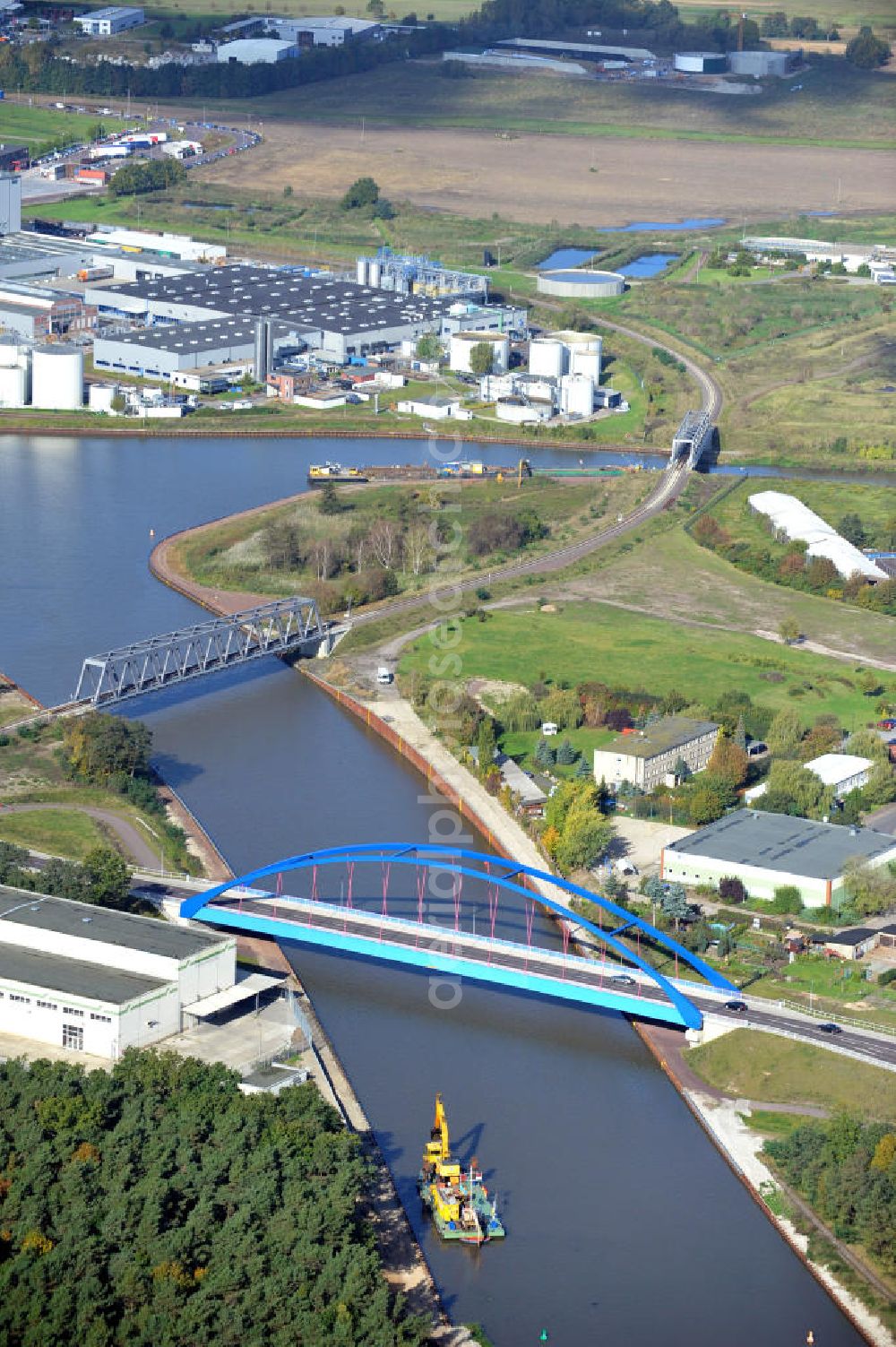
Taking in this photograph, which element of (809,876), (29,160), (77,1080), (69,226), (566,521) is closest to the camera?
(77,1080)

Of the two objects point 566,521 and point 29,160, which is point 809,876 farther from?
point 29,160

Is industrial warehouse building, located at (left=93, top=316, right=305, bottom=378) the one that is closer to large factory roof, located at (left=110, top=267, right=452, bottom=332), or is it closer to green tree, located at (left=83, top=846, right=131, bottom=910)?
large factory roof, located at (left=110, top=267, right=452, bottom=332)

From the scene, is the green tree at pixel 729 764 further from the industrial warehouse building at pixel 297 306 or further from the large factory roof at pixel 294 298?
the large factory roof at pixel 294 298

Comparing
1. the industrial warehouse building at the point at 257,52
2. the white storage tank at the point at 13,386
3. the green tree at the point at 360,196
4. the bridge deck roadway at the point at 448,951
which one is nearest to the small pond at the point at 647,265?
the green tree at the point at 360,196

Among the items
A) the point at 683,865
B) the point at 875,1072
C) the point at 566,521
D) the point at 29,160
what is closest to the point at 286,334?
the point at 566,521

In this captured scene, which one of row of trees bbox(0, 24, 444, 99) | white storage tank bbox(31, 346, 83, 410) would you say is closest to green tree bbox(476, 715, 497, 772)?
white storage tank bbox(31, 346, 83, 410)

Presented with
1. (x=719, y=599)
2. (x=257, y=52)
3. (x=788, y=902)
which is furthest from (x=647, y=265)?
(x=788, y=902)
